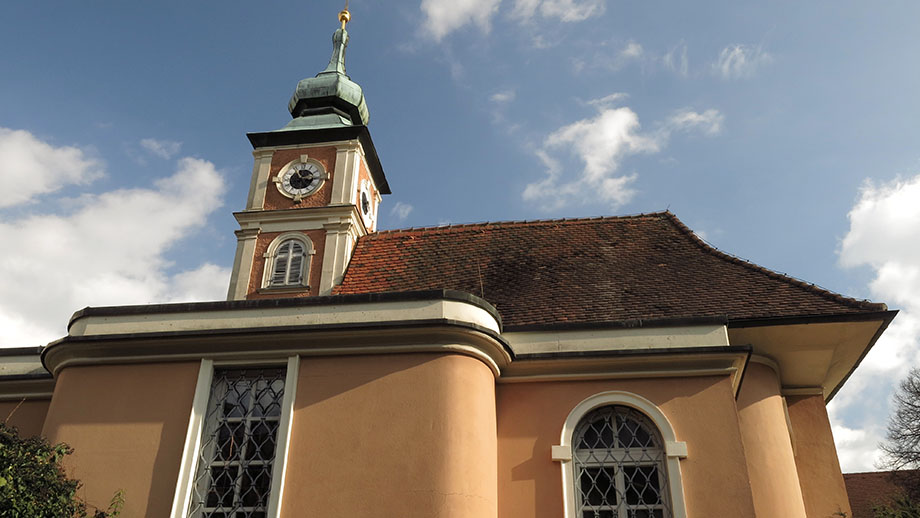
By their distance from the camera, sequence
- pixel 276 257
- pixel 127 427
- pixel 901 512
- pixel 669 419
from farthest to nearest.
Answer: pixel 276 257
pixel 901 512
pixel 669 419
pixel 127 427

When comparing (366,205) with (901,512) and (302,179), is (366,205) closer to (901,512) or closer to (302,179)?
(302,179)

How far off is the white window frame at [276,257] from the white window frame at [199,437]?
5882 mm

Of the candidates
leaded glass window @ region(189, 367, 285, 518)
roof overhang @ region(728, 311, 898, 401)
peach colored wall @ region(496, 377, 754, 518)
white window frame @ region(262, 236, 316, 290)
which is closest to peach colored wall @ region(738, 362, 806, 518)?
roof overhang @ region(728, 311, 898, 401)

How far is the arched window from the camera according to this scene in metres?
16.5

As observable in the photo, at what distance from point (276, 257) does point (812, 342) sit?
1074cm

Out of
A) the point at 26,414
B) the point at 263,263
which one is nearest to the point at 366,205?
the point at 263,263

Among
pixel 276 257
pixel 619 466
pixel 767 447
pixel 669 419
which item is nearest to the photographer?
pixel 619 466

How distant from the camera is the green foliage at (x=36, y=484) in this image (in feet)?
26.6

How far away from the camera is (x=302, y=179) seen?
18125 mm

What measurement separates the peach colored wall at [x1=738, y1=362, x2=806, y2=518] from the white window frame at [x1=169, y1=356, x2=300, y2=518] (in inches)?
258

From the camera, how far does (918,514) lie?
41.7 feet

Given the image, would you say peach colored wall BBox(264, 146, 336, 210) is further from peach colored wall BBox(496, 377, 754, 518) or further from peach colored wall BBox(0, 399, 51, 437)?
peach colored wall BBox(496, 377, 754, 518)

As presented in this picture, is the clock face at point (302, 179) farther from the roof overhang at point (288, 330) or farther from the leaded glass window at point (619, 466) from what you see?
the leaded glass window at point (619, 466)

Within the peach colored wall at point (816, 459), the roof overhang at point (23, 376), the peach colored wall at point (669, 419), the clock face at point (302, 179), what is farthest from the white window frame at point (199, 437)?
the peach colored wall at point (816, 459)
